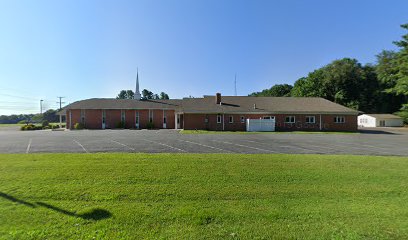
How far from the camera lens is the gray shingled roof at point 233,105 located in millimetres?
36250

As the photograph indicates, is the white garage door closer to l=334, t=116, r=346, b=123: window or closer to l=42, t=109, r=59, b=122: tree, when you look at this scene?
l=334, t=116, r=346, b=123: window

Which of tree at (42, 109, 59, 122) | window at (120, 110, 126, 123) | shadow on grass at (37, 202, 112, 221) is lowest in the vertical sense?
A: shadow on grass at (37, 202, 112, 221)

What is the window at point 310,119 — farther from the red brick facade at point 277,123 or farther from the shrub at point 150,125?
the shrub at point 150,125

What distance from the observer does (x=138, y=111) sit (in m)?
42.1

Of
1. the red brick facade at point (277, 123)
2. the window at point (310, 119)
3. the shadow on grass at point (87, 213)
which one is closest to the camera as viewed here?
the shadow on grass at point (87, 213)

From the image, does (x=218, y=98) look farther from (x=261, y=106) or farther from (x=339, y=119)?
(x=339, y=119)

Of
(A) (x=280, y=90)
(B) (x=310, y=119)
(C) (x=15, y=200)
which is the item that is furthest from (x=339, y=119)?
(A) (x=280, y=90)

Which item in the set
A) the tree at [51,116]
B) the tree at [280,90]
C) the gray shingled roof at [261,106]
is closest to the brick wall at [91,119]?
the gray shingled roof at [261,106]

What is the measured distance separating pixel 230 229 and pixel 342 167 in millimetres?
6624

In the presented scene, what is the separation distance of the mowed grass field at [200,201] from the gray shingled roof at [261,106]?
27242 mm

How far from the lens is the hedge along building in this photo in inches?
1412

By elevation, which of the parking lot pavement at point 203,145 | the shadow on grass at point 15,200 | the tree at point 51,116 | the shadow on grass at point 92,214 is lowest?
the shadow on grass at point 92,214

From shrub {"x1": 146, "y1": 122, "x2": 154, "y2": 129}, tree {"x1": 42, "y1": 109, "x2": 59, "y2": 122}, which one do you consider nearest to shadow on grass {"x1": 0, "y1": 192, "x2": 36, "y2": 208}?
shrub {"x1": 146, "y1": 122, "x2": 154, "y2": 129}

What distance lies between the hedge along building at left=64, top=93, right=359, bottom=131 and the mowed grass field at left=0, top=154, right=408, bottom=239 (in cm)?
2672
